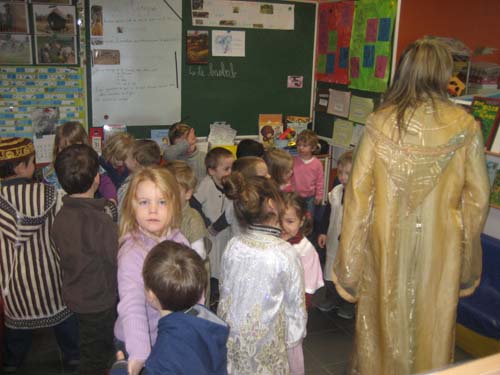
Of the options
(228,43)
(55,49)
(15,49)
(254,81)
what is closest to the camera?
(15,49)

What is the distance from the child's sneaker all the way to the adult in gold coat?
127 cm

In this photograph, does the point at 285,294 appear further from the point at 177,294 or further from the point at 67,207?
the point at 67,207

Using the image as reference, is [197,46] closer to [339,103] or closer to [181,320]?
[339,103]

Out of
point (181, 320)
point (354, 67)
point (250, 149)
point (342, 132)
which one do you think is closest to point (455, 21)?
point (354, 67)

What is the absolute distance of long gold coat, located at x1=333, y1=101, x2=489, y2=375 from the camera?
1975 millimetres

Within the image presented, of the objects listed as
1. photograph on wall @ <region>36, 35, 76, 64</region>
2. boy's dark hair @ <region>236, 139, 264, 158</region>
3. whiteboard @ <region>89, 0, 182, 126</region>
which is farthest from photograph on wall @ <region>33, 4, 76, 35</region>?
boy's dark hair @ <region>236, 139, 264, 158</region>

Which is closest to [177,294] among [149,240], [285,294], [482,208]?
[149,240]

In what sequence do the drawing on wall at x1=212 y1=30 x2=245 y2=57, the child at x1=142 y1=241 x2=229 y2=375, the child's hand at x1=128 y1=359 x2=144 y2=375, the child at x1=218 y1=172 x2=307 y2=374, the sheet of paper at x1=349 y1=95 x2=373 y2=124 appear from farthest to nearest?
1. the drawing on wall at x1=212 y1=30 x2=245 y2=57
2. the sheet of paper at x1=349 y1=95 x2=373 y2=124
3. the child at x1=218 y1=172 x2=307 y2=374
4. the child's hand at x1=128 y1=359 x2=144 y2=375
5. the child at x1=142 y1=241 x2=229 y2=375

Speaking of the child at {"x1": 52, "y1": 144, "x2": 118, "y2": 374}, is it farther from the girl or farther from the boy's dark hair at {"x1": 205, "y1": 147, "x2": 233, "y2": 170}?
the boy's dark hair at {"x1": 205, "y1": 147, "x2": 233, "y2": 170}

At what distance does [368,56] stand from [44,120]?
2707 millimetres

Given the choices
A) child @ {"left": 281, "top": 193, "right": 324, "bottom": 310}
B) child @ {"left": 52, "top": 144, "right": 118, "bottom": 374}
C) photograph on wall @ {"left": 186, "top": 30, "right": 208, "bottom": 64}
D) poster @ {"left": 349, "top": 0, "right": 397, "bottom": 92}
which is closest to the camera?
child @ {"left": 52, "top": 144, "right": 118, "bottom": 374}

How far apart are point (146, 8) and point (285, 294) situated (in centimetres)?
317

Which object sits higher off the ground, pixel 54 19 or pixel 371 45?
pixel 54 19

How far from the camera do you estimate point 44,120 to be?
4.18 m
